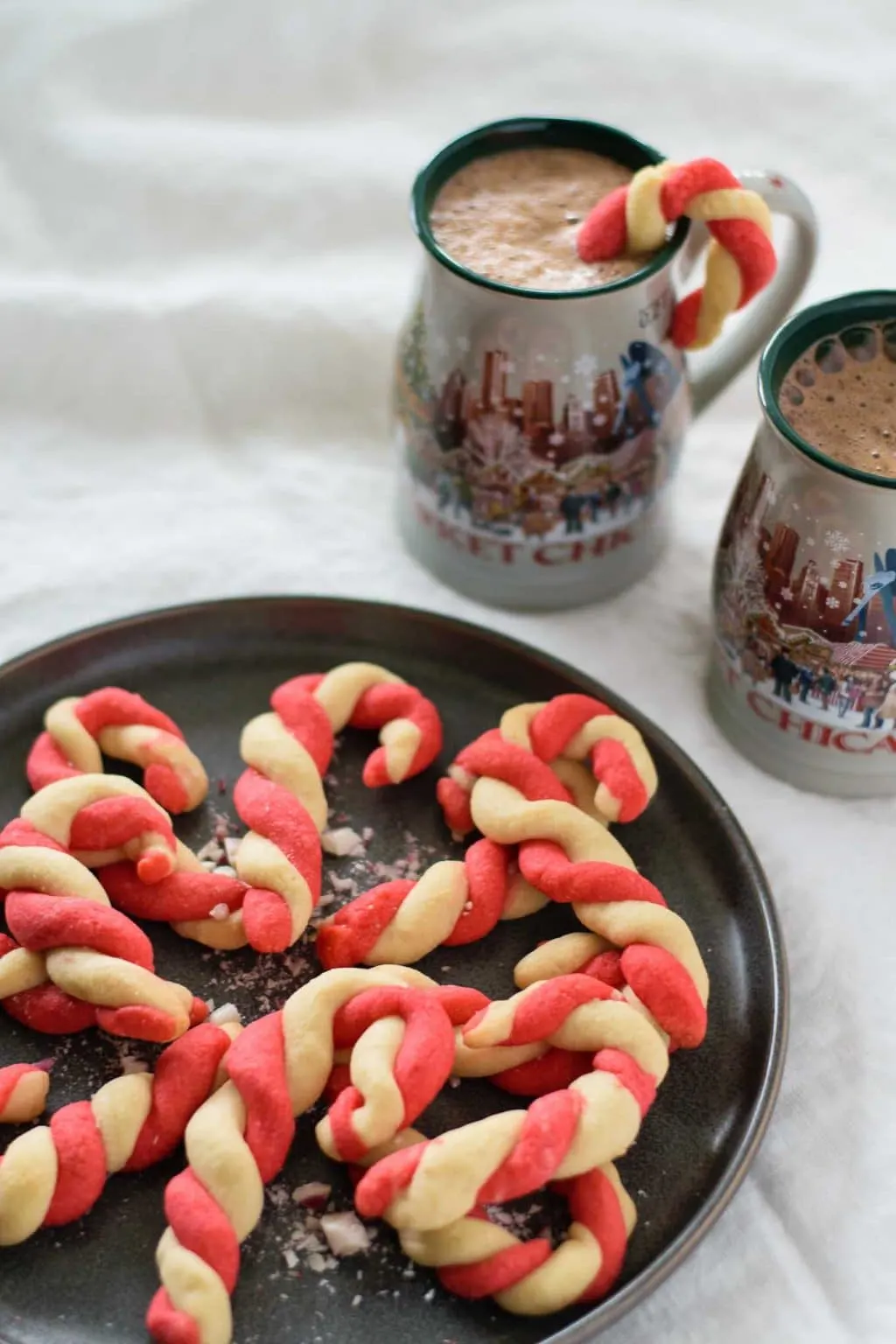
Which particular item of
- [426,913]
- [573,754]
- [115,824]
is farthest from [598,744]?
[115,824]

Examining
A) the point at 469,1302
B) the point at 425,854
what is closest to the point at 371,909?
the point at 425,854

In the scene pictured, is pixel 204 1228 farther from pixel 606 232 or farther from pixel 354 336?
pixel 354 336

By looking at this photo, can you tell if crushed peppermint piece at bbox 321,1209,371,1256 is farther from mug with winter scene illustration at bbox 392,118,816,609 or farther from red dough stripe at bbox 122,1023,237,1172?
mug with winter scene illustration at bbox 392,118,816,609

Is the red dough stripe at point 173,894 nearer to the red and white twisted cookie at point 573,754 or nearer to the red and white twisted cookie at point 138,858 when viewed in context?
the red and white twisted cookie at point 138,858

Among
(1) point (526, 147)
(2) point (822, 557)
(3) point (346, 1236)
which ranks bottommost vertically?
(3) point (346, 1236)

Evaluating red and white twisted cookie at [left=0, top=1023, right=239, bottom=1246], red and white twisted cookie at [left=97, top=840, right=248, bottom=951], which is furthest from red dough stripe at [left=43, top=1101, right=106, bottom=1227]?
red and white twisted cookie at [left=97, top=840, right=248, bottom=951]

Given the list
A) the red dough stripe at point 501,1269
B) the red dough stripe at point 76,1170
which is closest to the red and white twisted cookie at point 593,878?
the red dough stripe at point 501,1269
